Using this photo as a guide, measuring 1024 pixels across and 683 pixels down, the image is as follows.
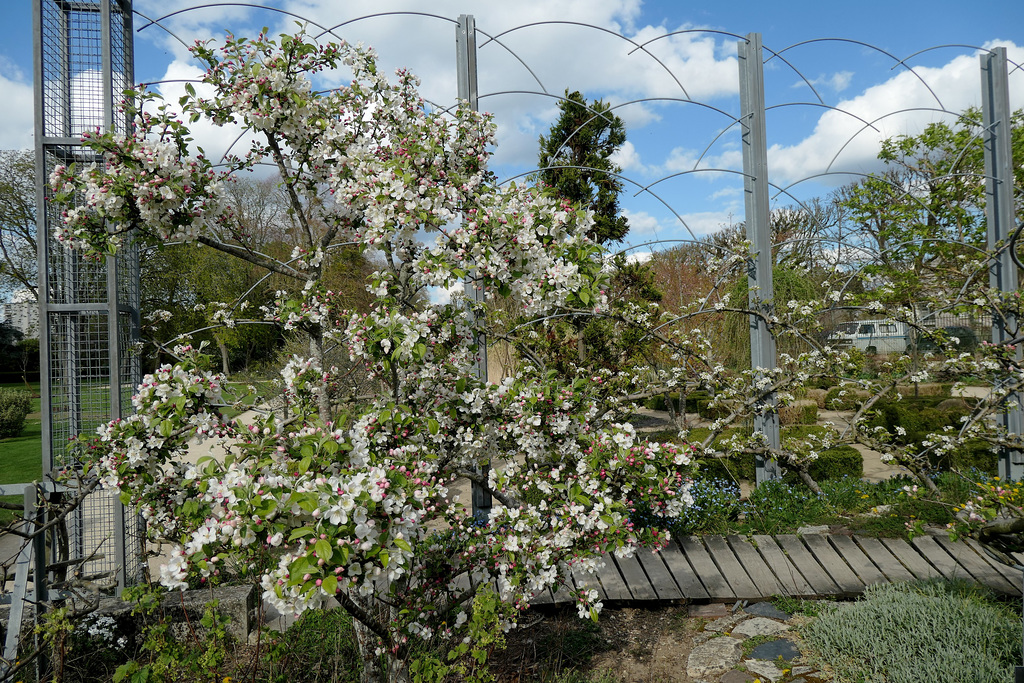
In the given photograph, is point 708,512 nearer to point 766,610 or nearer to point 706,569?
point 706,569

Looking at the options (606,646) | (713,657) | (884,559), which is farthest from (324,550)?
(884,559)

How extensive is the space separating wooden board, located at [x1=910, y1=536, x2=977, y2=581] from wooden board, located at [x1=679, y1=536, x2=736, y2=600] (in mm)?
1101

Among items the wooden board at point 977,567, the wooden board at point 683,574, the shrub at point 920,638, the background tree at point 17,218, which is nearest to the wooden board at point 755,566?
the wooden board at point 683,574

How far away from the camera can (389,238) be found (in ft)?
7.61

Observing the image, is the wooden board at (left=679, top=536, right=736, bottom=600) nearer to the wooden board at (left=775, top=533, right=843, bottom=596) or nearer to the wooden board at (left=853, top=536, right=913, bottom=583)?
the wooden board at (left=775, top=533, right=843, bottom=596)

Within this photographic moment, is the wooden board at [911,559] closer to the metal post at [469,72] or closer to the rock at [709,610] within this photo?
the rock at [709,610]

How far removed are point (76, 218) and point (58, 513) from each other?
1207 mm

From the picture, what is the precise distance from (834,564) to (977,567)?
69 cm

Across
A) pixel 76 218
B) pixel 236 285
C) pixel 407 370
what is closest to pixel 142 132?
pixel 76 218

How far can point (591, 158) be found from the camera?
6906 mm

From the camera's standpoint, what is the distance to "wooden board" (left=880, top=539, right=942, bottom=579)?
126 inches

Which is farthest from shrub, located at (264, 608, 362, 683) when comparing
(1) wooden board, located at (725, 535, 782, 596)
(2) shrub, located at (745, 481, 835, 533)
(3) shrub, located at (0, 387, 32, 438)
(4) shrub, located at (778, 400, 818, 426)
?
(3) shrub, located at (0, 387, 32, 438)

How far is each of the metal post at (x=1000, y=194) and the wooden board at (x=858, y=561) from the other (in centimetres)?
239

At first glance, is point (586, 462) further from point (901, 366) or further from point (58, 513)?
point (901, 366)
